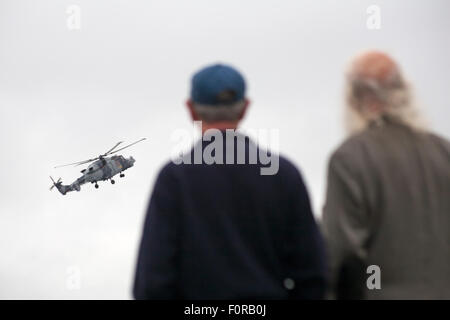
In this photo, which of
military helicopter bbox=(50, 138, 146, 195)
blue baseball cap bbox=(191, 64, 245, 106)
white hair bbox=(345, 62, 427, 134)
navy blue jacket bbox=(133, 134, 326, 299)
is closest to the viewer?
navy blue jacket bbox=(133, 134, 326, 299)

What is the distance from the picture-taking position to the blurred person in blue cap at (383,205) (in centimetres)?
489

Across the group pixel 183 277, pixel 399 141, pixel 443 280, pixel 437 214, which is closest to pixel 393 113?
pixel 399 141

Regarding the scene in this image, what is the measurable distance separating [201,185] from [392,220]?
1075 mm

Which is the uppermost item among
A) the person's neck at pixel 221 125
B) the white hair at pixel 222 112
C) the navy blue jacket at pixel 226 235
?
the white hair at pixel 222 112

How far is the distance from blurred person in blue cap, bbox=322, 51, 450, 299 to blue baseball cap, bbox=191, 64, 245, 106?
66 centimetres

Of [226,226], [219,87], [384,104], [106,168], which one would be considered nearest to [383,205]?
[384,104]

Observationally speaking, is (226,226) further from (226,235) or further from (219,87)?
(219,87)

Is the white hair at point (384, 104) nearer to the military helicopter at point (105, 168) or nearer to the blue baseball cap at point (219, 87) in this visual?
the blue baseball cap at point (219, 87)

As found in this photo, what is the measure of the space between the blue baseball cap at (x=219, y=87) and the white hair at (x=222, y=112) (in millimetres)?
23

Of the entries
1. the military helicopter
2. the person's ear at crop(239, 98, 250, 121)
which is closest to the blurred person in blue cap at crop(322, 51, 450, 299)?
the person's ear at crop(239, 98, 250, 121)

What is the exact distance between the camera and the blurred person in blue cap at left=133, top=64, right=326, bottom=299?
469cm

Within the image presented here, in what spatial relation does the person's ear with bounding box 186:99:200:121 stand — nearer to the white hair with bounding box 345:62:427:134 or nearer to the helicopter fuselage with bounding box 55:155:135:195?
the white hair with bounding box 345:62:427:134

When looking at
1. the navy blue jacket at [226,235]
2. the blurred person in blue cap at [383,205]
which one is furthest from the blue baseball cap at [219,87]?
the blurred person in blue cap at [383,205]

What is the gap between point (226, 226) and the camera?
4.71 meters
